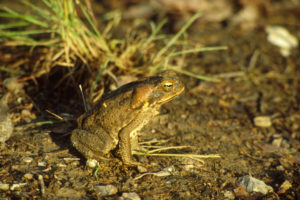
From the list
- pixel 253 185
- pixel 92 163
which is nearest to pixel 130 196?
pixel 92 163

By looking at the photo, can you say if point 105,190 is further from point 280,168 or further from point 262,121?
point 262,121

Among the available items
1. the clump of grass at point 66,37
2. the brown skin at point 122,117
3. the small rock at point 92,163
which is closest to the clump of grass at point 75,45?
the clump of grass at point 66,37

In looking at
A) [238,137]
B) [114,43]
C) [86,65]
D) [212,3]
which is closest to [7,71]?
[86,65]

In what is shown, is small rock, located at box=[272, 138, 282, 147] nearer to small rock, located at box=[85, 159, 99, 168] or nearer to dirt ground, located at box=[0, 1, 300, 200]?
dirt ground, located at box=[0, 1, 300, 200]

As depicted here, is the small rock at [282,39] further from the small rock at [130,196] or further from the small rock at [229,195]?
the small rock at [130,196]

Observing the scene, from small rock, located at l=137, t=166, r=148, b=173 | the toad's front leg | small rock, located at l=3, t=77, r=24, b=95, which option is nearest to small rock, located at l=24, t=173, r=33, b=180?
the toad's front leg

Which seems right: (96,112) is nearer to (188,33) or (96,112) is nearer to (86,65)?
(86,65)
